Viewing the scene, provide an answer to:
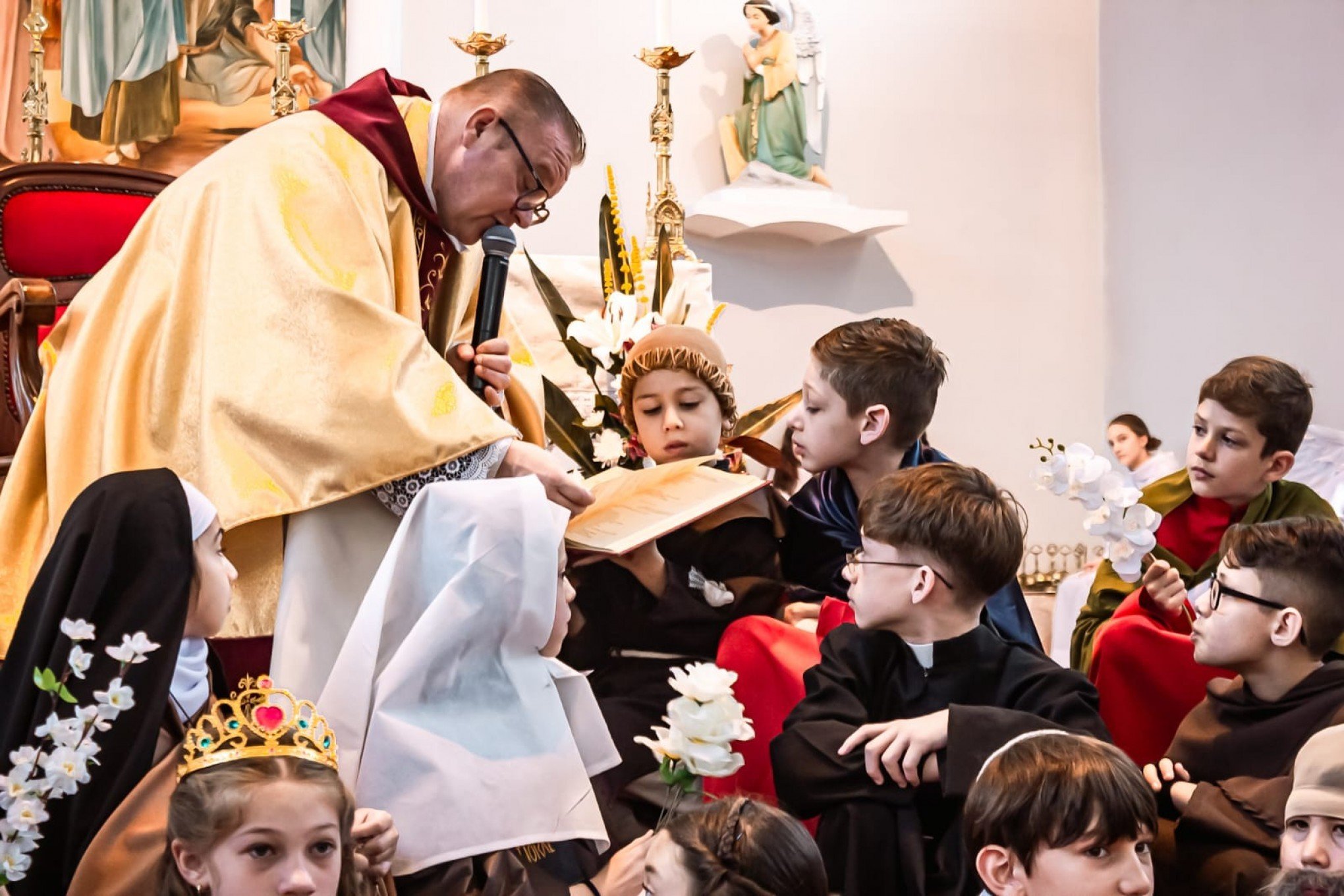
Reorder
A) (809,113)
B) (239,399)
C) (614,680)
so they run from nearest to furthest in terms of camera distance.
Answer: (239,399) → (614,680) → (809,113)

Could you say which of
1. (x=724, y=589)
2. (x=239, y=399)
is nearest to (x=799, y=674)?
(x=724, y=589)

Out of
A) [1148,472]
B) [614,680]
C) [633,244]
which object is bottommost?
[1148,472]

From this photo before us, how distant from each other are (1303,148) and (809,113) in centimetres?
266

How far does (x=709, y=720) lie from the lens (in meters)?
2.54

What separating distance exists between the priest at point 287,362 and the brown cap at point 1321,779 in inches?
55.1

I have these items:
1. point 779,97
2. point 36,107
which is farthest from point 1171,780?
point 779,97

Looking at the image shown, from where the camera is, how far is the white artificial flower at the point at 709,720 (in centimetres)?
255

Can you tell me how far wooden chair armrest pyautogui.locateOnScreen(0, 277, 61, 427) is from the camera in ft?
14.4

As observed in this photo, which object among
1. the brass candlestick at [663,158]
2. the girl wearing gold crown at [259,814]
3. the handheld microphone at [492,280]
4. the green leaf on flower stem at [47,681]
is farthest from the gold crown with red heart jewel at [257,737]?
the brass candlestick at [663,158]

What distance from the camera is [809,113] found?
950 cm

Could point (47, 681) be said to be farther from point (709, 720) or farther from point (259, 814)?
point (709, 720)

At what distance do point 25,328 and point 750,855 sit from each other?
2925 millimetres

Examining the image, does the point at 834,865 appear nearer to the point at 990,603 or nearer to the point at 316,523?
the point at 990,603

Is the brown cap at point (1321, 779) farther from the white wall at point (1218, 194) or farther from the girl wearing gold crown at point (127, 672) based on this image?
the white wall at point (1218, 194)
